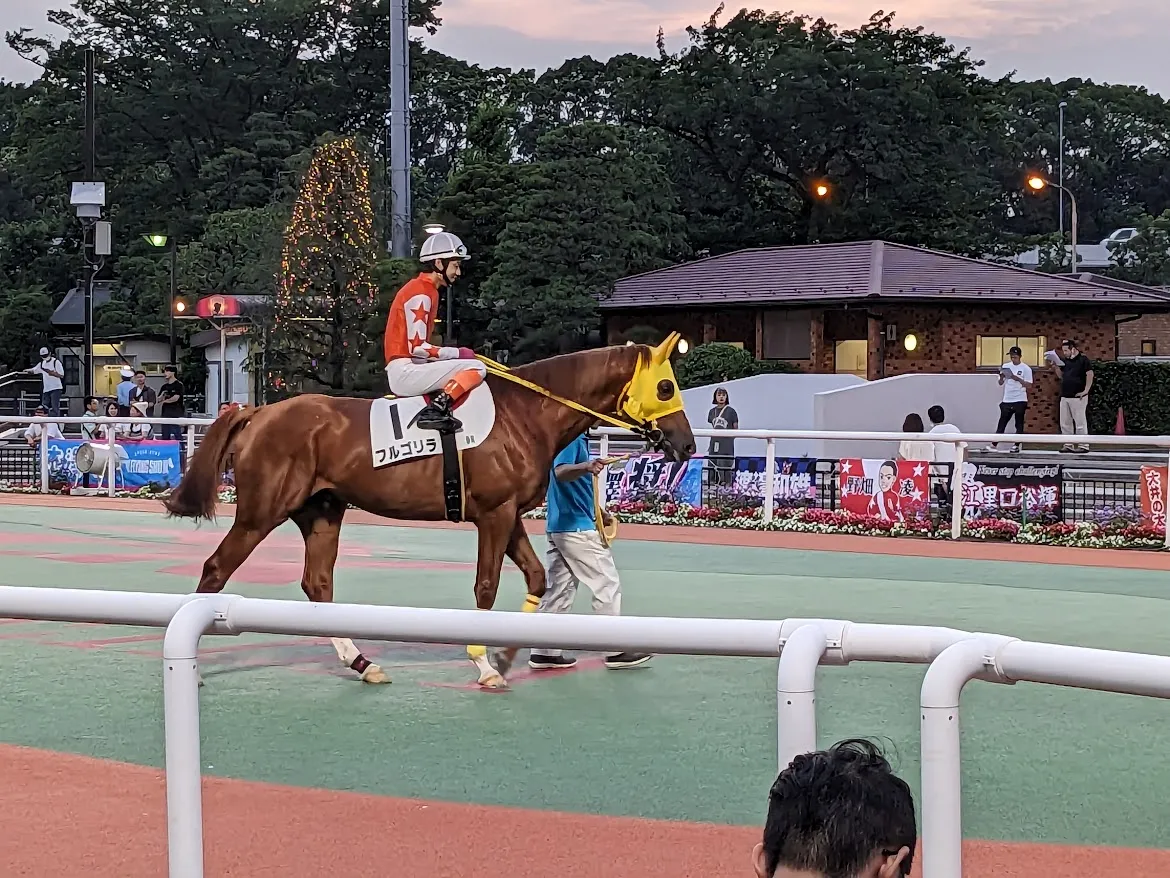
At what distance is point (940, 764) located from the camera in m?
2.16

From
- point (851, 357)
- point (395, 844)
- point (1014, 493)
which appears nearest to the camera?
point (395, 844)

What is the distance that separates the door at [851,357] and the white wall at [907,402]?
6033 millimetres

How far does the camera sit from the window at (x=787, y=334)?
3033 centimetres

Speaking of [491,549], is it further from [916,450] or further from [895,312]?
[895,312]

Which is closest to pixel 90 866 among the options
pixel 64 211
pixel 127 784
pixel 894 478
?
pixel 127 784

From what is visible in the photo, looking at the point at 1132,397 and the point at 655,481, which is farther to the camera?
the point at 1132,397

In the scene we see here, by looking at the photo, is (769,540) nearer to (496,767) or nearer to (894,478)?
(894,478)

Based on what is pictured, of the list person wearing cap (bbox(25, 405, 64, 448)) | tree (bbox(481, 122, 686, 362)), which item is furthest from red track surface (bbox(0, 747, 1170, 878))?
tree (bbox(481, 122, 686, 362))

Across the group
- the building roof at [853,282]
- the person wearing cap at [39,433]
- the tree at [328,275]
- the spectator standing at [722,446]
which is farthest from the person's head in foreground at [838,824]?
the building roof at [853,282]

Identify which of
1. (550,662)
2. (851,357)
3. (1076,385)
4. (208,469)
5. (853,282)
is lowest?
(550,662)

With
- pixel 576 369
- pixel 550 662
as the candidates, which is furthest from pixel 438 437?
pixel 550 662

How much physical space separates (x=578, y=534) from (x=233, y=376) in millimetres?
29299

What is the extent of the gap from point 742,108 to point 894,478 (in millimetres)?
29959

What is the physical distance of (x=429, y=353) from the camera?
23.1 feet
